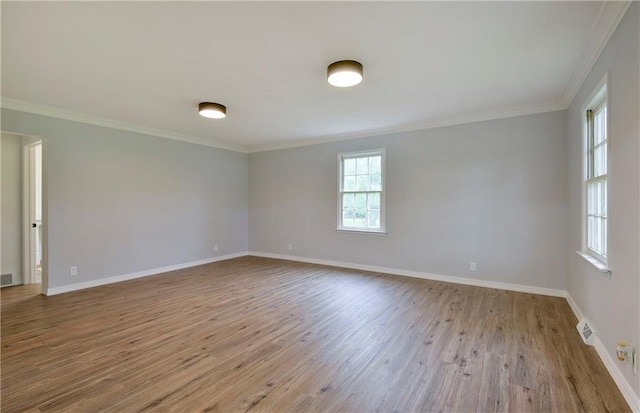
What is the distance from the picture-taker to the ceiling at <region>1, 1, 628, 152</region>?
6.57 feet

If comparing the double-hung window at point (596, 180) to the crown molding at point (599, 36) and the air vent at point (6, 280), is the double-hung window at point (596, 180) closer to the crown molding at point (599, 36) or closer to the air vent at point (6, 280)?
the crown molding at point (599, 36)

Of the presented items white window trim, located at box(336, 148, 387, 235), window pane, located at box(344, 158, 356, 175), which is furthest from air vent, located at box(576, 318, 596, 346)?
window pane, located at box(344, 158, 356, 175)

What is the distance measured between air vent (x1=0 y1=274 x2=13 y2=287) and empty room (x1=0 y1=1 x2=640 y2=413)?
2 cm

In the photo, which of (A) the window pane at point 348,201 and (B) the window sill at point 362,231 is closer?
(B) the window sill at point 362,231

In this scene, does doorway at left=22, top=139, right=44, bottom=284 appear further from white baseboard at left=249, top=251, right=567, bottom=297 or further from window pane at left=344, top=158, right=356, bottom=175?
window pane at left=344, top=158, right=356, bottom=175

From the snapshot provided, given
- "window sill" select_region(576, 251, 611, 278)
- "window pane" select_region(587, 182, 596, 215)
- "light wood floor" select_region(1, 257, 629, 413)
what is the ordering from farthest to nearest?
1. "window pane" select_region(587, 182, 596, 215)
2. "window sill" select_region(576, 251, 611, 278)
3. "light wood floor" select_region(1, 257, 629, 413)

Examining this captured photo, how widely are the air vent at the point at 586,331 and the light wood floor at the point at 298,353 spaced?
0.11 meters

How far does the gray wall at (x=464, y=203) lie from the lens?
12.8 feet

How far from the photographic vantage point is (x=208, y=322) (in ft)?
10.1

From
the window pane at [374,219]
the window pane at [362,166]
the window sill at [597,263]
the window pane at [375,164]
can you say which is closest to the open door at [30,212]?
the window pane at [362,166]

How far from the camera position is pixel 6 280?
4.56m

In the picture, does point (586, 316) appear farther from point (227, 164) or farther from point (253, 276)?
point (227, 164)

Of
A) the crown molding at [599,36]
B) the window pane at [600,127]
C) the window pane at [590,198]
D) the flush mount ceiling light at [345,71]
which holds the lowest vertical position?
the window pane at [590,198]

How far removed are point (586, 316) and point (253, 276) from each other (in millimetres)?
4313
